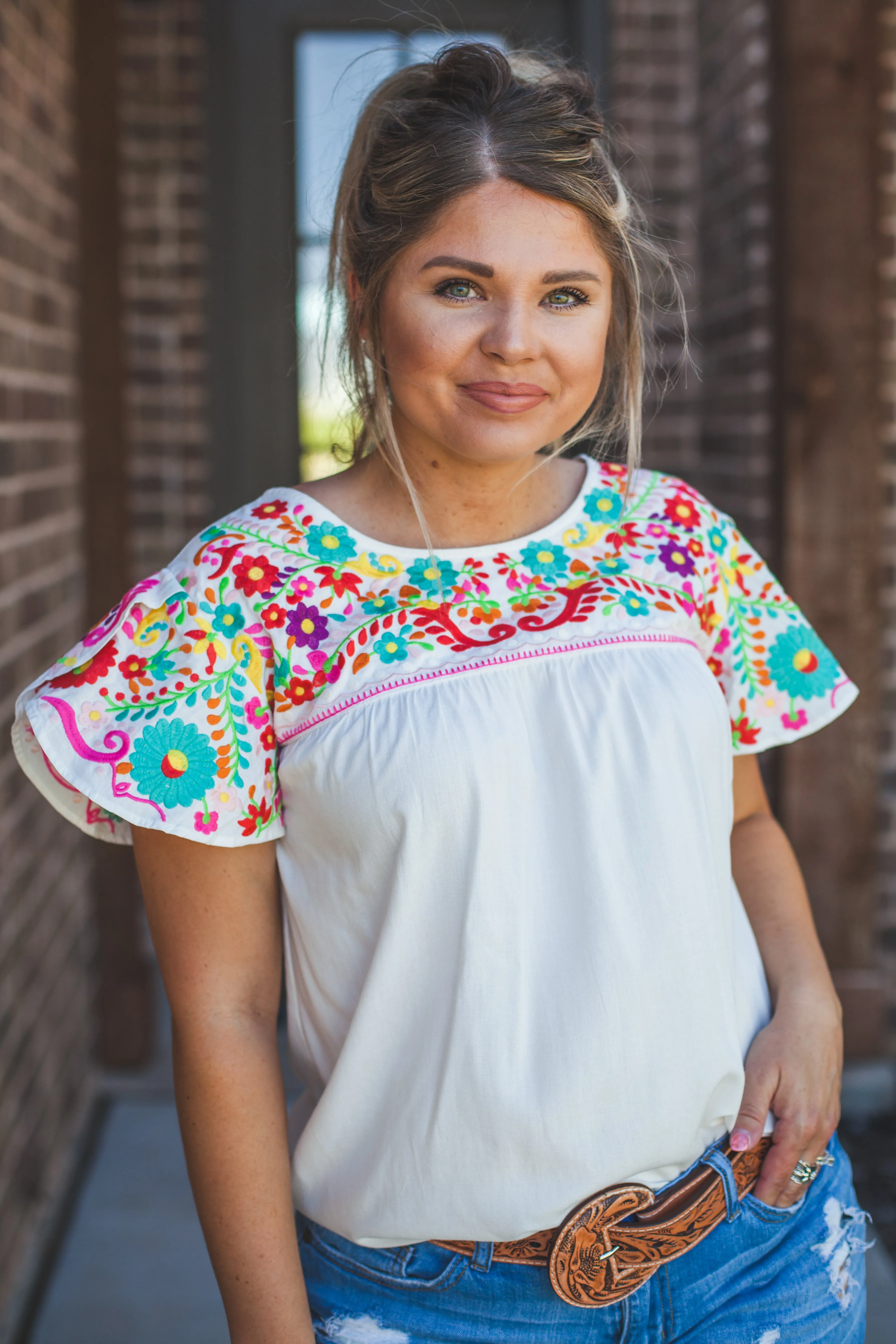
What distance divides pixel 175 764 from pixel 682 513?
23.7 inches

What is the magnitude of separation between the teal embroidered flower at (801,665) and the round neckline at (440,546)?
0.92ft

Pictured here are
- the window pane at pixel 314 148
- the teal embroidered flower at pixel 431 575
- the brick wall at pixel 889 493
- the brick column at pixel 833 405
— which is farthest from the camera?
the window pane at pixel 314 148

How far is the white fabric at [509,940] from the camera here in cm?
112

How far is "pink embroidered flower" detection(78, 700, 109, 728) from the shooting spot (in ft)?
3.82

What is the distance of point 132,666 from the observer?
1.17m

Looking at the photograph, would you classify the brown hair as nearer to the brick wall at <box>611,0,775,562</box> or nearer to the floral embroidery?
the floral embroidery

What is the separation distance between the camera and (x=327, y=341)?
1.38 m

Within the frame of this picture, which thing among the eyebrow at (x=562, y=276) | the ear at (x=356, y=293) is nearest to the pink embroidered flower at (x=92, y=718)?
the ear at (x=356, y=293)

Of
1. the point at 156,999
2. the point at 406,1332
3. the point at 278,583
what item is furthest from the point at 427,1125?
the point at 156,999

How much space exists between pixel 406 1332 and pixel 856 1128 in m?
2.21

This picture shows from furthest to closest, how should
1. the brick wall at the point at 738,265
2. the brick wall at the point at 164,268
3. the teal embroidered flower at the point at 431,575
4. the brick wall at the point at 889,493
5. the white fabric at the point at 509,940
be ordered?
the brick wall at the point at 164,268 → the brick wall at the point at 738,265 → the brick wall at the point at 889,493 → the teal embroidered flower at the point at 431,575 → the white fabric at the point at 509,940

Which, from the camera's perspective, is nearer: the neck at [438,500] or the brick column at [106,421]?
the neck at [438,500]

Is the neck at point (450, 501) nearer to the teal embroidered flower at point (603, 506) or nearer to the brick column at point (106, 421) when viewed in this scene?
the teal embroidered flower at point (603, 506)

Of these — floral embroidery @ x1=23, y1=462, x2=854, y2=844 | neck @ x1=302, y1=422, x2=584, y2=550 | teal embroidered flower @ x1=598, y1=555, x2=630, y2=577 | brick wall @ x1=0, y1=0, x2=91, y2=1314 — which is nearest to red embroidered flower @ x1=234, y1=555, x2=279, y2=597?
floral embroidery @ x1=23, y1=462, x2=854, y2=844
